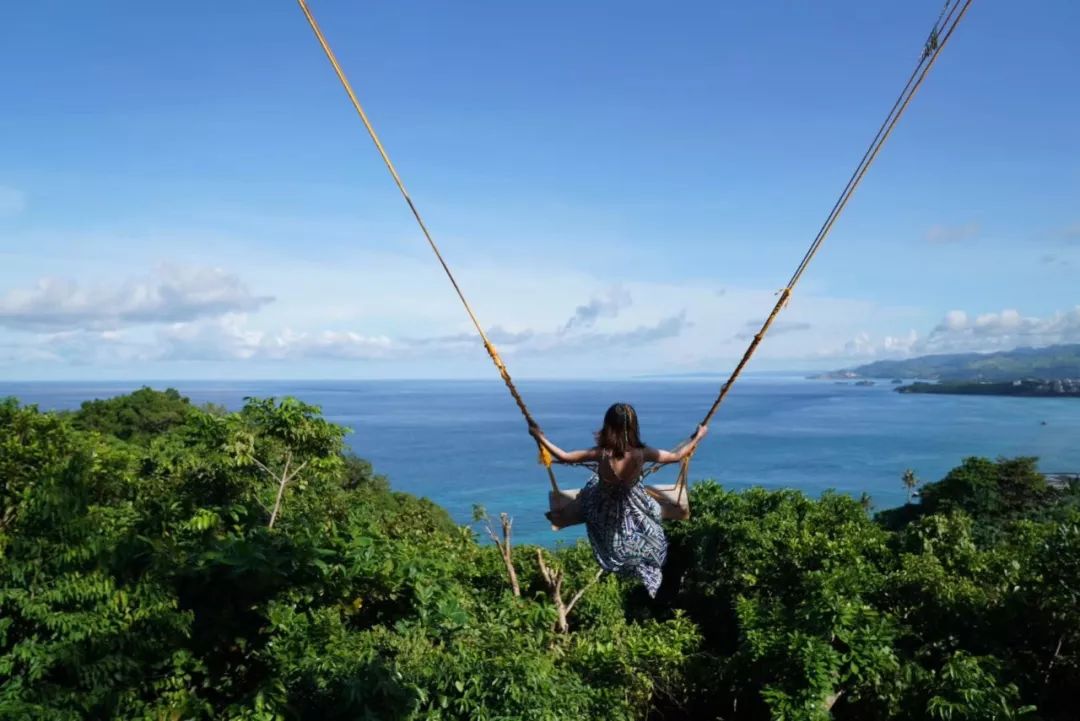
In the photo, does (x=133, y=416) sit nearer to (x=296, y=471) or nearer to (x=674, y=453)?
(x=296, y=471)

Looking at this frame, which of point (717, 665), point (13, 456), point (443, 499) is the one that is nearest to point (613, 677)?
point (717, 665)

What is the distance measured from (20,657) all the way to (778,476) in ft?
190

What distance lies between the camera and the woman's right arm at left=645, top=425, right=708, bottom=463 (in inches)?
151

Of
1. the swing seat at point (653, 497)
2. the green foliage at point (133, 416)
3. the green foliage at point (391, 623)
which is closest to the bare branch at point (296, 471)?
the green foliage at point (391, 623)

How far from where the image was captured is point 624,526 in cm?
416

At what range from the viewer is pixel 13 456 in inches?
314

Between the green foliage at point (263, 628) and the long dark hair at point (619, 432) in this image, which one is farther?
the green foliage at point (263, 628)

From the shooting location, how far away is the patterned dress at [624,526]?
4.12 meters

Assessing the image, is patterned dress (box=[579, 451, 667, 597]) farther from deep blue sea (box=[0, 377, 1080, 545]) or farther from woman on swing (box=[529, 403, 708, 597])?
deep blue sea (box=[0, 377, 1080, 545])

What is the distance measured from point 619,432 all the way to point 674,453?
1.27 ft

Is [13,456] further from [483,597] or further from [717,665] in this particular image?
[717,665]

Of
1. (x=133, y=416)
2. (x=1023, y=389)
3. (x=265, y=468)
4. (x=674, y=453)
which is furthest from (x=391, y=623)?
(x=1023, y=389)

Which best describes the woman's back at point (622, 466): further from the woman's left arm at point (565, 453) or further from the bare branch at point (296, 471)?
the bare branch at point (296, 471)

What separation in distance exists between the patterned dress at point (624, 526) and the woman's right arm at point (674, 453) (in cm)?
25
